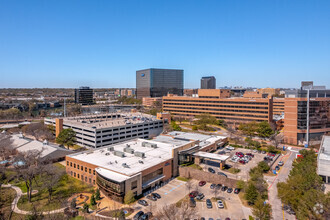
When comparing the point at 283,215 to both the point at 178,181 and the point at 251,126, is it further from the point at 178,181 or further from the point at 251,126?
the point at 251,126

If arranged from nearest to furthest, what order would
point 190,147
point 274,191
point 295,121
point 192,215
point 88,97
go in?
point 192,215 → point 274,191 → point 190,147 → point 295,121 → point 88,97

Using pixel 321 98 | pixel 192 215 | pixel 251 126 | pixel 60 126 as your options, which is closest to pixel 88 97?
pixel 60 126

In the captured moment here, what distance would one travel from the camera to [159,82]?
595 ft

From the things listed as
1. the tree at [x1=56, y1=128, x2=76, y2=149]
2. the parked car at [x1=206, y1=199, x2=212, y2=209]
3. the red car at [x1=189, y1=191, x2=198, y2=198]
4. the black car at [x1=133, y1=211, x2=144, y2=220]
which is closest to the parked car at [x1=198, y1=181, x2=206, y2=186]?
the red car at [x1=189, y1=191, x2=198, y2=198]

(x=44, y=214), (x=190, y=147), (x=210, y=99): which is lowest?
(x=44, y=214)

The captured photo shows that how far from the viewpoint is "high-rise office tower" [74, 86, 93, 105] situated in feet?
587

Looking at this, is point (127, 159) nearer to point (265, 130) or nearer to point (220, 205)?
point (220, 205)

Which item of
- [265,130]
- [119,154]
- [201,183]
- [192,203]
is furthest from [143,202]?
[265,130]

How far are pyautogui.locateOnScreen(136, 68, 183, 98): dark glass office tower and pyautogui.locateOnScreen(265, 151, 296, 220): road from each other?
A: 440ft

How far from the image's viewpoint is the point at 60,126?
69188 millimetres

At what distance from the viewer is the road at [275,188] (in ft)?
92.8

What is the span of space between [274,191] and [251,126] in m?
33.8

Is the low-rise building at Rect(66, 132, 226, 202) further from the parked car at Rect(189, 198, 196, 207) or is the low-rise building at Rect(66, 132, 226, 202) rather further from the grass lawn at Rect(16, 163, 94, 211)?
the parked car at Rect(189, 198, 196, 207)

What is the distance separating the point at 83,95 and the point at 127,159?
500 ft
